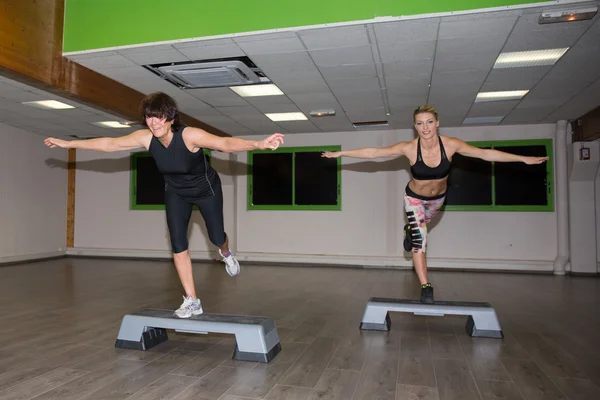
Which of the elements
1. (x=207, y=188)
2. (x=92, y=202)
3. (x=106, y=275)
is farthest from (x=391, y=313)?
(x=92, y=202)

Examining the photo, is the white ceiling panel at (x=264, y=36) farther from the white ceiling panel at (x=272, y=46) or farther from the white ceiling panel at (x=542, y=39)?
the white ceiling panel at (x=542, y=39)

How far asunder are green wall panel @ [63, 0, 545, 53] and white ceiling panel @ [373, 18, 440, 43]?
0.41 feet

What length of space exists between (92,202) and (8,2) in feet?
21.9

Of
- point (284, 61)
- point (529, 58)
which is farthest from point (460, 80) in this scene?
point (284, 61)

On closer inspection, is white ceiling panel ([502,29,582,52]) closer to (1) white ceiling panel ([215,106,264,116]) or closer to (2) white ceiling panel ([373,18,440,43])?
(2) white ceiling panel ([373,18,440,43])

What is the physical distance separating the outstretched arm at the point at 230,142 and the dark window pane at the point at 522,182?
6579 millimetres

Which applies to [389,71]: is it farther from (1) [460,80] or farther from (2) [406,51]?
(1) [460,80]

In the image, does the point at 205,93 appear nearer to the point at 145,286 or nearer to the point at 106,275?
the point at 145,286

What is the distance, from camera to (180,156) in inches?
109

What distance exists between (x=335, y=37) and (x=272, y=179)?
197 inches

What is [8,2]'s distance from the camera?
3.88m

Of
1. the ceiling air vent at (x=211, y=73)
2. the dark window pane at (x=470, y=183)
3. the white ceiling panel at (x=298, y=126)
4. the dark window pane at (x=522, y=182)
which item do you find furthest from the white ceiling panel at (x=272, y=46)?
the dark window pane at (x=522, y=182)

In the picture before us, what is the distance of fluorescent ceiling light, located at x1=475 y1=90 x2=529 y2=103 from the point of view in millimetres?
5910

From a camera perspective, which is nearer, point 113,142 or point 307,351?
point 113,142
